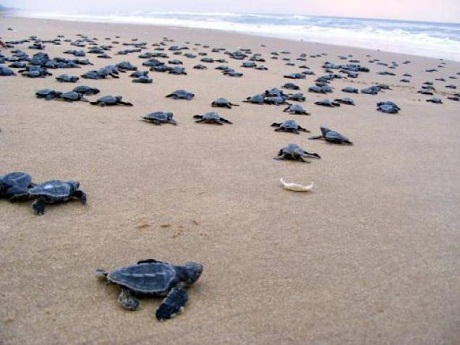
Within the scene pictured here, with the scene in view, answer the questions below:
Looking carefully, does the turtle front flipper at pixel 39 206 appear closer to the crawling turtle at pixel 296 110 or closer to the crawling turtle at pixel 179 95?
the crawling turtle at pixel 179 95

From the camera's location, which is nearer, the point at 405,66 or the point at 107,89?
the point at 107,89

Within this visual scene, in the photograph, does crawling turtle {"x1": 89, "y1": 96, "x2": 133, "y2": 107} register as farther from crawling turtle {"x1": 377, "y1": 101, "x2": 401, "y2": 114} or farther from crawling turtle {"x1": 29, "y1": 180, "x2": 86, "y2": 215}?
crawling turtle {"x1": 377, "y1": 101, "x2": 401, "y2": 114}

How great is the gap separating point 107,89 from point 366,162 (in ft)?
17.7

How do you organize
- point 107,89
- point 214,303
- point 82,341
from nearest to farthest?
point 82,341 < point 214,303 < point 107,89

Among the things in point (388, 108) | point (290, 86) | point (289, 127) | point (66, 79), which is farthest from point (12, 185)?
point (290, 86)

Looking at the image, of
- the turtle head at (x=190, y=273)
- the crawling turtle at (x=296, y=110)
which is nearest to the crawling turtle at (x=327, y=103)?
the crawling turtle at (x=296, y=110)

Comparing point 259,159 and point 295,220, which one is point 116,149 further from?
point 295,220

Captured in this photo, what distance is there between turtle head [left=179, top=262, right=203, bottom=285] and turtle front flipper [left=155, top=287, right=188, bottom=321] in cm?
8

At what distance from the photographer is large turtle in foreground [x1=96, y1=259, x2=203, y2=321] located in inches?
98.3

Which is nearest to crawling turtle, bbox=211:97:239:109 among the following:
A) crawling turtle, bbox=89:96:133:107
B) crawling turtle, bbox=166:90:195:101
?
crawling turtle, bbox=166:90:195:101

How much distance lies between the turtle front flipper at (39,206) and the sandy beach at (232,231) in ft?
0.14

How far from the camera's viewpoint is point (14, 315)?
7.77 feet

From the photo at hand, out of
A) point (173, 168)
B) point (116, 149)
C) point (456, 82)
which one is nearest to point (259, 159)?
point (173, 168)

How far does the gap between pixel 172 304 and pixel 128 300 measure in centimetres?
24
